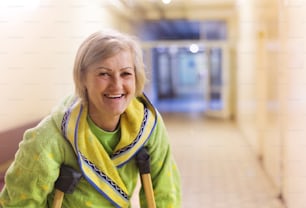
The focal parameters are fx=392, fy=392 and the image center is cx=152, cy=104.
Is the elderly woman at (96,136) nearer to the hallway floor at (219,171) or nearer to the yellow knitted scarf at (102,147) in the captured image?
the yellow knitted scarf at (102,147)

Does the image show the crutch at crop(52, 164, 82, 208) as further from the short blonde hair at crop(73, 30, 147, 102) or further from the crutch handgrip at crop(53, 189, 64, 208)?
the short blonde hair at crop(73, 30, 147, 102)

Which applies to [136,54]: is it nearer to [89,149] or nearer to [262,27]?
[89,149]

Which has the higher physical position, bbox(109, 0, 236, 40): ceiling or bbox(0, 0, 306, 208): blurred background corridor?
bbox(109, 0, 236, 40): ceiling

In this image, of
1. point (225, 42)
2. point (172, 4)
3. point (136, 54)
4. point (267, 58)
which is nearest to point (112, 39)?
point (136, 54)

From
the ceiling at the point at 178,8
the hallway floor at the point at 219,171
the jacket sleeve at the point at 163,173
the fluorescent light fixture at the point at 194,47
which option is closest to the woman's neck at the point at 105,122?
the jacket sleeve at the point at 163,173

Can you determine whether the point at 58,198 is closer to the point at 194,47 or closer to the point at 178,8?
the point at 178,8

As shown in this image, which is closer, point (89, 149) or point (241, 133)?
point (89, 149)

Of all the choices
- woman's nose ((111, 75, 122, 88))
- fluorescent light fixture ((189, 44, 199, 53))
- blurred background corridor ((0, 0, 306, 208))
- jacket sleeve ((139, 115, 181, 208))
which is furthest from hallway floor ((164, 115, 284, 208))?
fluorescent light fixture ((189, 44, 199, 53))

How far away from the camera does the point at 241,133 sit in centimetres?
487

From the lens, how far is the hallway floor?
7.66 ft

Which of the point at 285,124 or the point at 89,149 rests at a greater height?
the point at 89,149

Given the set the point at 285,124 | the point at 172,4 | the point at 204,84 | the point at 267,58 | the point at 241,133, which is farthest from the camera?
the point at 204,84

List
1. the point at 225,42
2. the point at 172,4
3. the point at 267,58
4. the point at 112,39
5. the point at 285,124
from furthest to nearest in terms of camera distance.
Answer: the point at 225,42 → the point at 172,4 → the point at 267,58 → the point at 285,124 → the point at 112,39

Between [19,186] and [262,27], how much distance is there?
2.98 m
